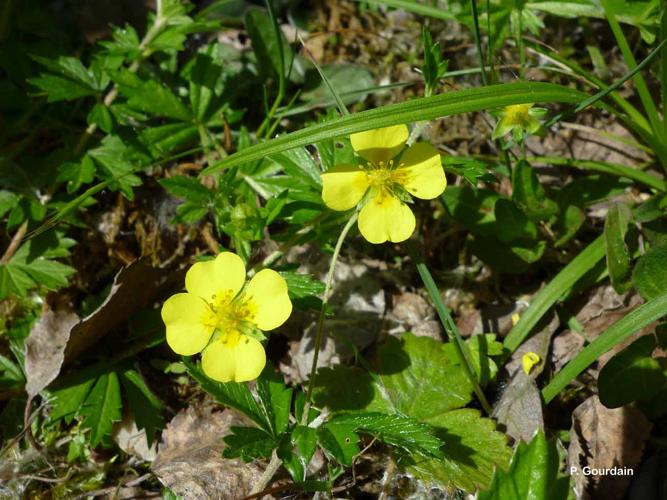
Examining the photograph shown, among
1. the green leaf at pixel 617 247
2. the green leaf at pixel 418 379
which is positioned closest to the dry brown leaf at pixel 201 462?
the green leaf at pixel 418 379

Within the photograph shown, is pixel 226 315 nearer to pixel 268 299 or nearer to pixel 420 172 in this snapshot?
pixel 268 299

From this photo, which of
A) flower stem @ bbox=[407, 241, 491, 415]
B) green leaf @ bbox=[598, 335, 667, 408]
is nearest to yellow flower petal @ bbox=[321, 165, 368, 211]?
flower stem @ bbox=[407, 241, 491, 415]

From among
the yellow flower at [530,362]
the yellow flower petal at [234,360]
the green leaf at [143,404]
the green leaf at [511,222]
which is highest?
the green leaf at [511,222]

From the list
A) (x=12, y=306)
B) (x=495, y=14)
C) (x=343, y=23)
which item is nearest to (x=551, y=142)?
(x=495, y=14)

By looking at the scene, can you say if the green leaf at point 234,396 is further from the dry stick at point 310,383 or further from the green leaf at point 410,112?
the green leaf at point 410,112

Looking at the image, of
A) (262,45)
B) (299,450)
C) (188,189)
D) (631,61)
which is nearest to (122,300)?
(188,189)
